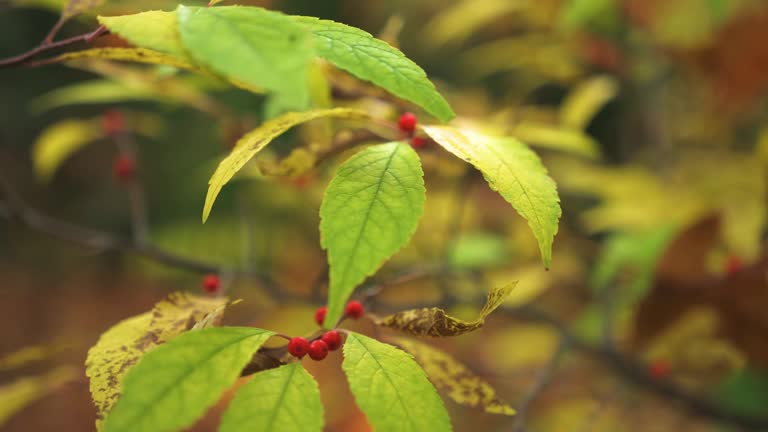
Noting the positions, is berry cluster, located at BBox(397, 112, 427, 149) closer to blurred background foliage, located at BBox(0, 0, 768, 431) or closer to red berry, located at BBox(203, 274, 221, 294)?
blurred background foliage, located at BBox(0, 0, 768, 431)

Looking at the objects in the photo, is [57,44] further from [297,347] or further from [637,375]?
[637,375]

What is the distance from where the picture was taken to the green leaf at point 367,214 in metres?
0.32

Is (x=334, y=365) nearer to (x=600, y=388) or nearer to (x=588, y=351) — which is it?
(x=600, y=388)

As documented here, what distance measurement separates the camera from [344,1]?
3.15 metres

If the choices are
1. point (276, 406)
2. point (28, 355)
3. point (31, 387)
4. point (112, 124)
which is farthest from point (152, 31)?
point (112, 124)

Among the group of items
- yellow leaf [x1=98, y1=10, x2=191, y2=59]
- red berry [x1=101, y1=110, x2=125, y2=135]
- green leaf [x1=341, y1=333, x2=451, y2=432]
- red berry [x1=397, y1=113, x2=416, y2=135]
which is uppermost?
yellow leaf [x1=98, y1=10, x2=191, y2=59]

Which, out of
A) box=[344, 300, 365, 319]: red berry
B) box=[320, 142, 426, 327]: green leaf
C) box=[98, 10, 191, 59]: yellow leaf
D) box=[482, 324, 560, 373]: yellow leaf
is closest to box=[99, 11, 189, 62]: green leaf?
box=[98, 10, 191, 59]: yellow leaf

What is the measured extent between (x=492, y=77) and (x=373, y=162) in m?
2.67

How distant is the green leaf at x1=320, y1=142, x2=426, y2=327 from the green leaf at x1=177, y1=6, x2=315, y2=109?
81 millimetres

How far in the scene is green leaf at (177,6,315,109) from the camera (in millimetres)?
284

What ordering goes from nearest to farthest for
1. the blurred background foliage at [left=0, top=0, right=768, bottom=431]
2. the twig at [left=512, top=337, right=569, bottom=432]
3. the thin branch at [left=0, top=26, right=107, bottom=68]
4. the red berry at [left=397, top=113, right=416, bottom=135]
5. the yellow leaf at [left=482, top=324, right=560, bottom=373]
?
1. the thin branch at [left=0, top=26, right=107, bottom=68]
2. the red berry at [left=397, top=113, right=416, bottom=135]
3. the twig at [left=512, top=337, right=569, bottom=432]
4. the blurred background foliage at [left=0, top=0, right=768, bottom=431]
5. the yellow leaf at [left=482, top=324, right=560, bottom=373]

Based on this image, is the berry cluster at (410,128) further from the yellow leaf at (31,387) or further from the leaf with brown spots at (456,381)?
the yellow leaf at (31,387)

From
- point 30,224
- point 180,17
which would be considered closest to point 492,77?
point 30,224

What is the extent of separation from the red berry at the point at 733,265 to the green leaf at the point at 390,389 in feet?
1.97
